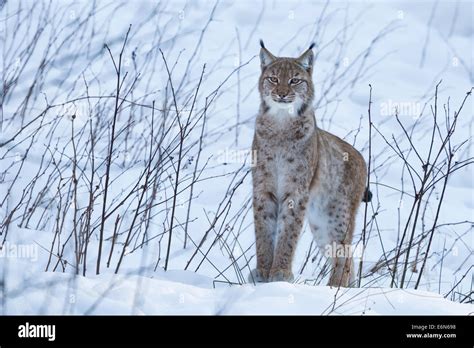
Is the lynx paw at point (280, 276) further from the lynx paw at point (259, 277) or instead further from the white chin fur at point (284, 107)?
the white chin fur at point (284, 107)

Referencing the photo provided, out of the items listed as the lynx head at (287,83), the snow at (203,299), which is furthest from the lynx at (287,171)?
the snow at (203,299)

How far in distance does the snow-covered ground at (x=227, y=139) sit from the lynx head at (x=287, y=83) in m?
0.61

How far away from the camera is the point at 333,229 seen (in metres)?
5.84

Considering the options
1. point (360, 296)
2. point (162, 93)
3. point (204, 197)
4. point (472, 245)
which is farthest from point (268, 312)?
point (162, 93)

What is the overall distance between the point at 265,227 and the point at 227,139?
2508mm

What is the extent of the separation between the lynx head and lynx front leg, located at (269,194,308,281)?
0.54 metres

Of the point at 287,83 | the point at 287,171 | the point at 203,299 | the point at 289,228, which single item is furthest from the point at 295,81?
the point at 203,299

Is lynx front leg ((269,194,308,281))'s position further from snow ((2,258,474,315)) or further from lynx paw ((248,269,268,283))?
snow ((2,258,474,315))

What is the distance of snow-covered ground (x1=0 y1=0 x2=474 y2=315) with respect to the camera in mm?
3943

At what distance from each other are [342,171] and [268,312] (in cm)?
232

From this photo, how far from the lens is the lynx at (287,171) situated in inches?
215

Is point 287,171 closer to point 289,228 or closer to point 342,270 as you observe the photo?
point 289,228
